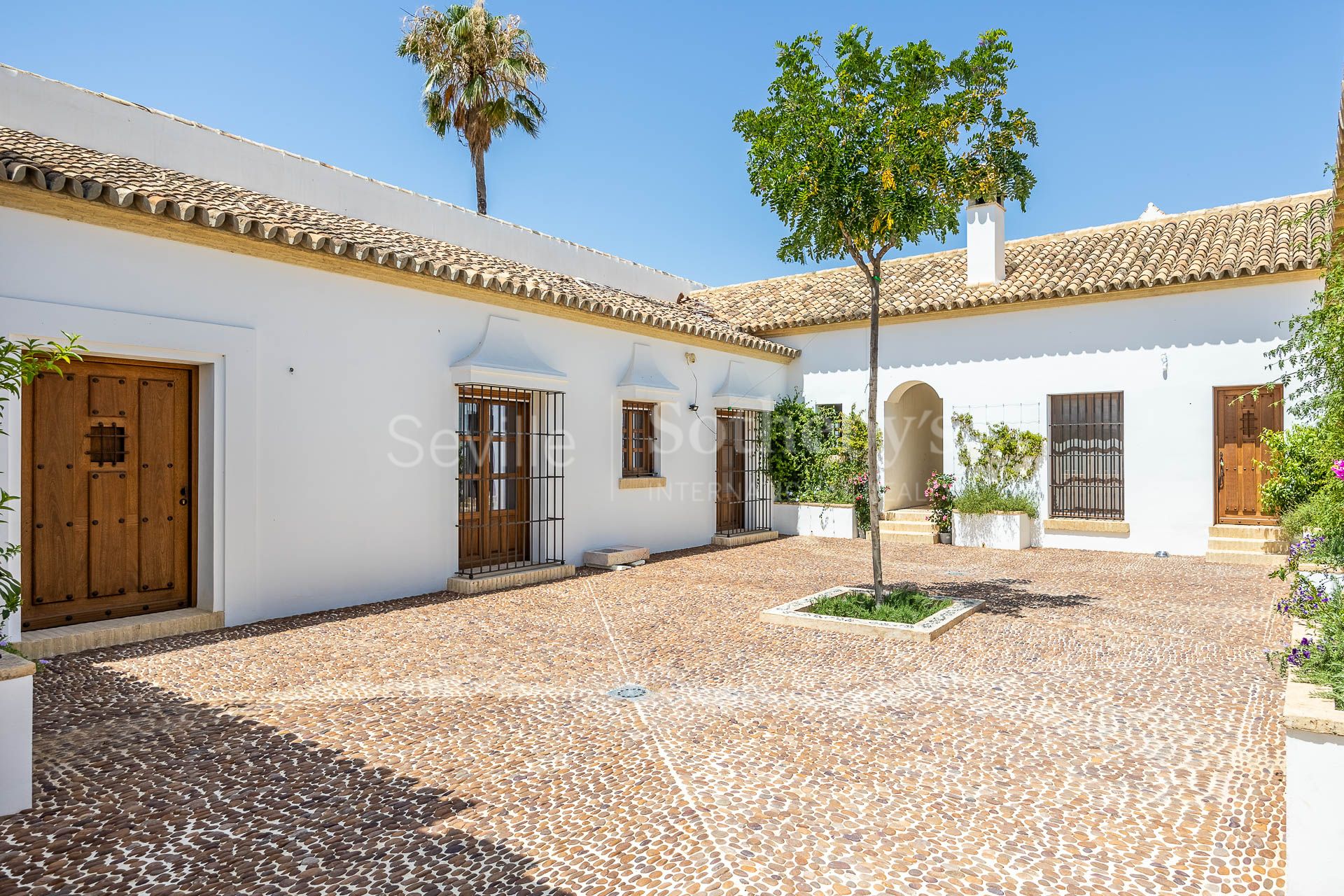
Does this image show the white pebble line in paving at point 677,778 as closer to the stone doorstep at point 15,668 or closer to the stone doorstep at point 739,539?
the stone doorstep at point 15,668

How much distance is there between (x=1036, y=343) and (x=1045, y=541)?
10.1 ft

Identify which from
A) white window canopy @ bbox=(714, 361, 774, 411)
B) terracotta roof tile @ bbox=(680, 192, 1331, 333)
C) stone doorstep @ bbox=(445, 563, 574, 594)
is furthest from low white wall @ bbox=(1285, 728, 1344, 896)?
white window canopy @ bbox=(714, 361, 774, 411)

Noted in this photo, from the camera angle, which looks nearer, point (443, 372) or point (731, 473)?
point (443, 372)

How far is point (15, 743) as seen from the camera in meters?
3.13

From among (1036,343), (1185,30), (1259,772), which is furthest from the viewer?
(1036,343)

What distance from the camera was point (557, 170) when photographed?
14.3m

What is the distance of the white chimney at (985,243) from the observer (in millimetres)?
13094

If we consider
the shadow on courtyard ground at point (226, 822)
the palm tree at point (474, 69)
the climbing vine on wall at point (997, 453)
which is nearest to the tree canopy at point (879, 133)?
the shadow on courtyard ground at point (226, 822)

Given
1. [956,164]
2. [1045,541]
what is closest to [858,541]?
[1045,541]

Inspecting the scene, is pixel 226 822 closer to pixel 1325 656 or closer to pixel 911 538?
pixel 1325 656

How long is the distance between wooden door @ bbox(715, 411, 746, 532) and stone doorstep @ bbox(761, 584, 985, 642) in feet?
19.9

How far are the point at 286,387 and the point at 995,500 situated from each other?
10.1 m

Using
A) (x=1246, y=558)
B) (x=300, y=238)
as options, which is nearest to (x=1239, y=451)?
(x=1246, y=558)

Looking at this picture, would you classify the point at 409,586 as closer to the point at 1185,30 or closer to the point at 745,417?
the point at 745,417
